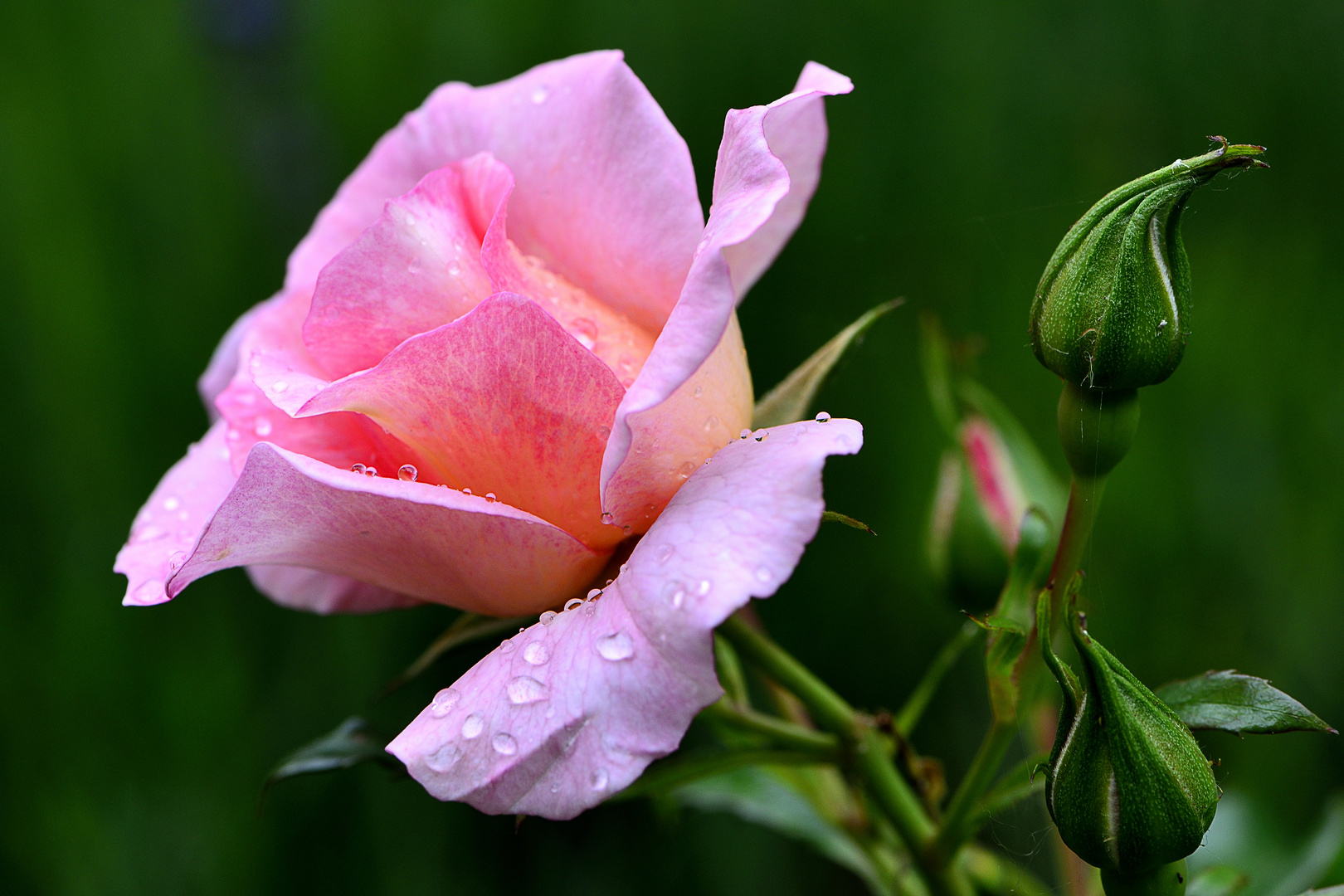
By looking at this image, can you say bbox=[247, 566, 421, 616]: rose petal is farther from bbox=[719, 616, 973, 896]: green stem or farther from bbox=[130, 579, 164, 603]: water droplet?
bbox=[719, 616, 973, 896]: green stem

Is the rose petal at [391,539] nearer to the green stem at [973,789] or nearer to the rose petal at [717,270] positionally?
the rose petal at [717,270]

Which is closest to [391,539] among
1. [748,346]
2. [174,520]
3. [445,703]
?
[445,703]

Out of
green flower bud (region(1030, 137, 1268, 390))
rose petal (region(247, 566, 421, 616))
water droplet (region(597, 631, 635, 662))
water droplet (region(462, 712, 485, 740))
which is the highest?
green flower bud (region(1030, 137, 1268, 390))

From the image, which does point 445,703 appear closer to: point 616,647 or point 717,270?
point 616,647

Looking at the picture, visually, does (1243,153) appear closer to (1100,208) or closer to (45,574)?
(1100,208)

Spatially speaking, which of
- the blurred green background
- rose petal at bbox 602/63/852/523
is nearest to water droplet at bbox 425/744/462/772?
rose petal at bbox 602/63/852/523

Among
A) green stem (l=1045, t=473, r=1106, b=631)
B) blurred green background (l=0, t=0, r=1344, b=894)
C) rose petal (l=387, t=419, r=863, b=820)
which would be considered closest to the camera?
rose petal (l=387, t=419, r=863, b=820)
